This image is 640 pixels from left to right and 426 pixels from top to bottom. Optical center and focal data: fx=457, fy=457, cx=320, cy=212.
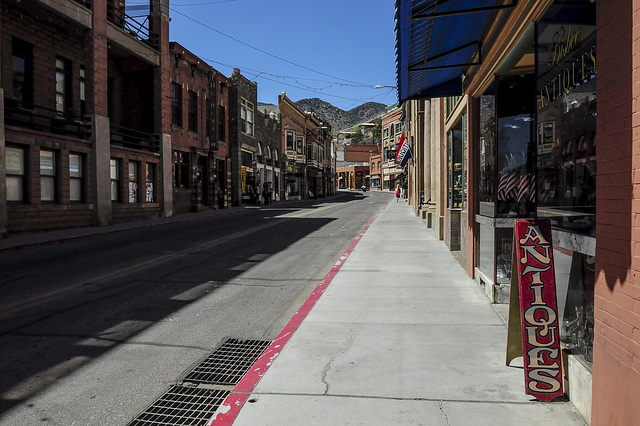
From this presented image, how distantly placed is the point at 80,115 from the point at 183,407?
1896 centimetres

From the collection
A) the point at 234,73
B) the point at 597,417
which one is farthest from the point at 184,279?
the point at 234,73

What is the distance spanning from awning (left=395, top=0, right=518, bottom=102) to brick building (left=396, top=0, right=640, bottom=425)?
0.09 feet

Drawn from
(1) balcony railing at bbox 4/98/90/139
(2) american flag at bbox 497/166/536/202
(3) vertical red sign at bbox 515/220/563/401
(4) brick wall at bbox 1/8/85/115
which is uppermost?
(4) brick wall at bbox 1/8/85/115

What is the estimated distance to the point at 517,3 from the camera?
184 inches

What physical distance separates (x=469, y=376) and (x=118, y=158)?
2065 cm

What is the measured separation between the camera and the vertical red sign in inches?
135

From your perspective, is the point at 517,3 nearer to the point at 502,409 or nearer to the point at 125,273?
the point at 502,409

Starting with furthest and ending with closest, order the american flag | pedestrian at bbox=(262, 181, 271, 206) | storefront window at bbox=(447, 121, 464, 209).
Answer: pedestrian at bbox=(262, 181, 271, 206)
storefront window at bbox=(447, 121, 464, 209)
the american flag

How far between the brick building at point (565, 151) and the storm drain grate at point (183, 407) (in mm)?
2687

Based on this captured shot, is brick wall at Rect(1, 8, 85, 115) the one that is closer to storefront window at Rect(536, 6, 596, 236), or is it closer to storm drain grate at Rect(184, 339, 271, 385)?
storm drain grate at Rect(184, 339, 271, 385)

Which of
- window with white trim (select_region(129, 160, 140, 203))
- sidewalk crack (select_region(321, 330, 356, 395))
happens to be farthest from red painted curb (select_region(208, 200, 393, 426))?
window with white trim (select_region(129, 160, 140, 203))

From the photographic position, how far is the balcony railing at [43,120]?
1545cm

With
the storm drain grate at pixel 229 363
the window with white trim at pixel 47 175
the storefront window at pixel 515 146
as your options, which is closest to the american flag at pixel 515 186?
the storefront window at pixel 515 146

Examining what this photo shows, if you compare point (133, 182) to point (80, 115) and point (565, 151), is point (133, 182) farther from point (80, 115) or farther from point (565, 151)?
point (565, 151)
